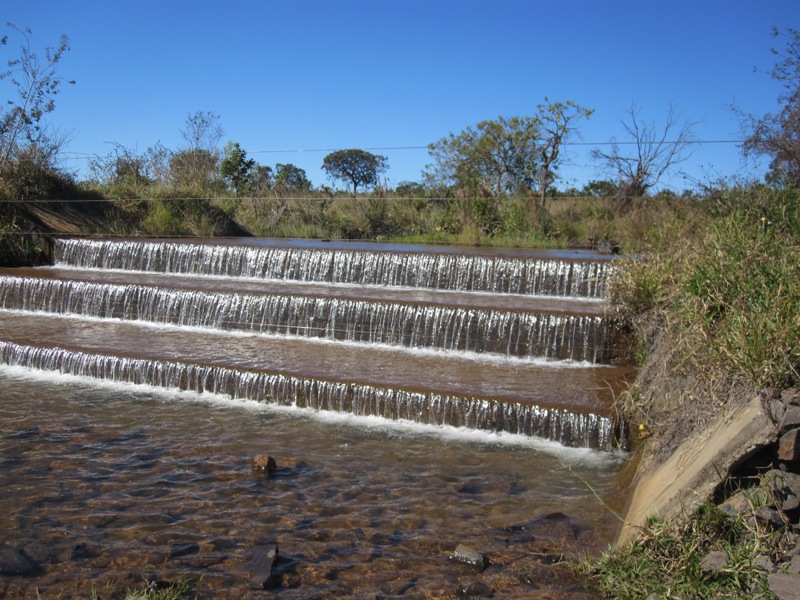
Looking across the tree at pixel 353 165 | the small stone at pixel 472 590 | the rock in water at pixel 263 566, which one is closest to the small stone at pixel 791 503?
the small stone at pixel 472 590

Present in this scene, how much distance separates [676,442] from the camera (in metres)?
4.41

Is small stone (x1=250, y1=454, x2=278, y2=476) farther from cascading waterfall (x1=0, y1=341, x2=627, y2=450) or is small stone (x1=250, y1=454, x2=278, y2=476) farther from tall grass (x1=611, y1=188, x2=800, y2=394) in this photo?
tall grass (x1=611, y1=188, x2=800, y2=394)

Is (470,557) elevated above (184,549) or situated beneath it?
elevated above

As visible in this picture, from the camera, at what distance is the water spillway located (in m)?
6.37

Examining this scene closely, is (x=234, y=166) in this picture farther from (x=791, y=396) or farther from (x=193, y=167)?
(x=791, y=396)

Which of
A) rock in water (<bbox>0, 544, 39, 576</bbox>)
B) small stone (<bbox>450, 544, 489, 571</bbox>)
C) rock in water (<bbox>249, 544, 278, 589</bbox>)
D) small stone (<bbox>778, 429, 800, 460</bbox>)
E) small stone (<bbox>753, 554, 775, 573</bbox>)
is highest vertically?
small stone (<bbox>778, 429, 800, 460</bbox>)

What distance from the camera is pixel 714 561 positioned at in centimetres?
304

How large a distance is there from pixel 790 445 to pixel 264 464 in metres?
3.48

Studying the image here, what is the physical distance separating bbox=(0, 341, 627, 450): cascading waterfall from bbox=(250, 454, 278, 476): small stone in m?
1.40

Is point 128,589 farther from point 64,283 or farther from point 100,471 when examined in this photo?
point 64,283

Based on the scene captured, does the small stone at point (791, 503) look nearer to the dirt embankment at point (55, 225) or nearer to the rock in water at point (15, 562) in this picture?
the rock in water at point (15, 562)

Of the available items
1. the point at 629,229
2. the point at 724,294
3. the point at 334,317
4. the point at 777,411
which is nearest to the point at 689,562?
the point at 777,411

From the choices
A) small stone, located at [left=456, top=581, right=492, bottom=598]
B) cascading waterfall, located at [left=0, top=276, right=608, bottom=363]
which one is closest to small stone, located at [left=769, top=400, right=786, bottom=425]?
small stone, located at [left=456, top=581, right=492, bottom=598]

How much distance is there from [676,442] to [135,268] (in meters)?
11.2
